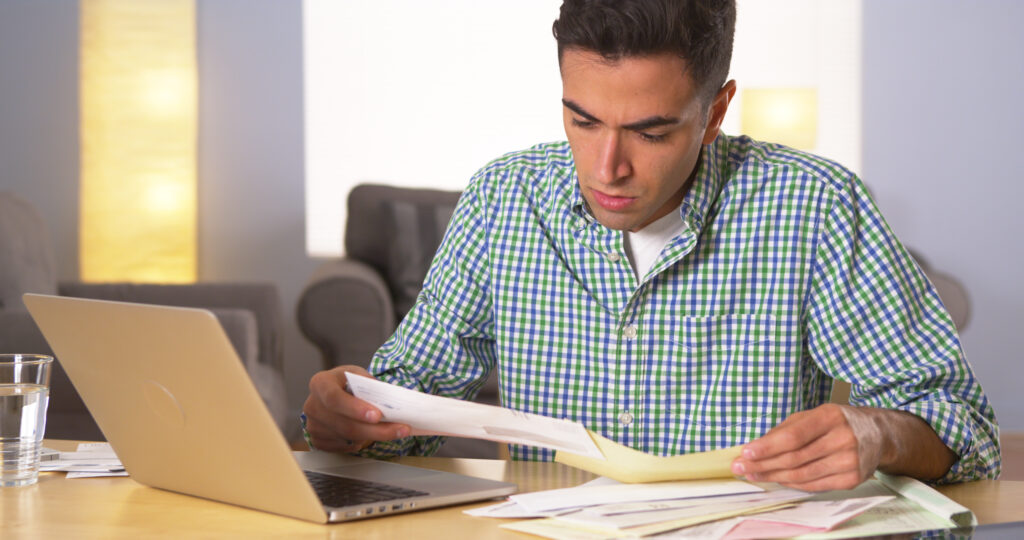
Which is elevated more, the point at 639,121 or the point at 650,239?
the point at 639,121

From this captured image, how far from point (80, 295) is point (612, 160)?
2508 mm

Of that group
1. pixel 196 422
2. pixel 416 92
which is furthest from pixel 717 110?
pixel 416 92

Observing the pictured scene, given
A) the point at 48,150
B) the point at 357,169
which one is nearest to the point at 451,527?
the point at 357,169

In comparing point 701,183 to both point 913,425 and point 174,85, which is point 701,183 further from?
point 174,85

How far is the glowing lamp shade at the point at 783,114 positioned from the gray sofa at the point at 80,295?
1.95 m

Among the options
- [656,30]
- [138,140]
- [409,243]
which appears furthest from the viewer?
[138,140]

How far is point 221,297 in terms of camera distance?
3.24 meters

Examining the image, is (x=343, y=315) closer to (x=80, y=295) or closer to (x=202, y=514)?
(x=80, y=295)

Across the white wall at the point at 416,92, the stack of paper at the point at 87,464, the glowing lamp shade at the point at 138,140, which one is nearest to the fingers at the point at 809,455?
the stack of paper at the point at 87,464

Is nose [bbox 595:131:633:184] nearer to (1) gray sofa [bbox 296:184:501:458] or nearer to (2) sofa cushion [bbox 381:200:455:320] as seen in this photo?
(1) gray sofa [bbox 296:184:501:458]

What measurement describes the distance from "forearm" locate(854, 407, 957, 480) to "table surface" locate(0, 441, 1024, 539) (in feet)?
0.09

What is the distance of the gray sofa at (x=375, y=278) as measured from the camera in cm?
307

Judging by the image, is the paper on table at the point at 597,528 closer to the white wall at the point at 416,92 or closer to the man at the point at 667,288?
the man at the point at 667,288

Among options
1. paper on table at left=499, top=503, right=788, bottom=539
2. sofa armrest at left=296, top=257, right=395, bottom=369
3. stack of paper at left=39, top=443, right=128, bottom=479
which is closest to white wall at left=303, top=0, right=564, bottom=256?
sofa armrest at left=296, top=257, right=395, bottom=369
